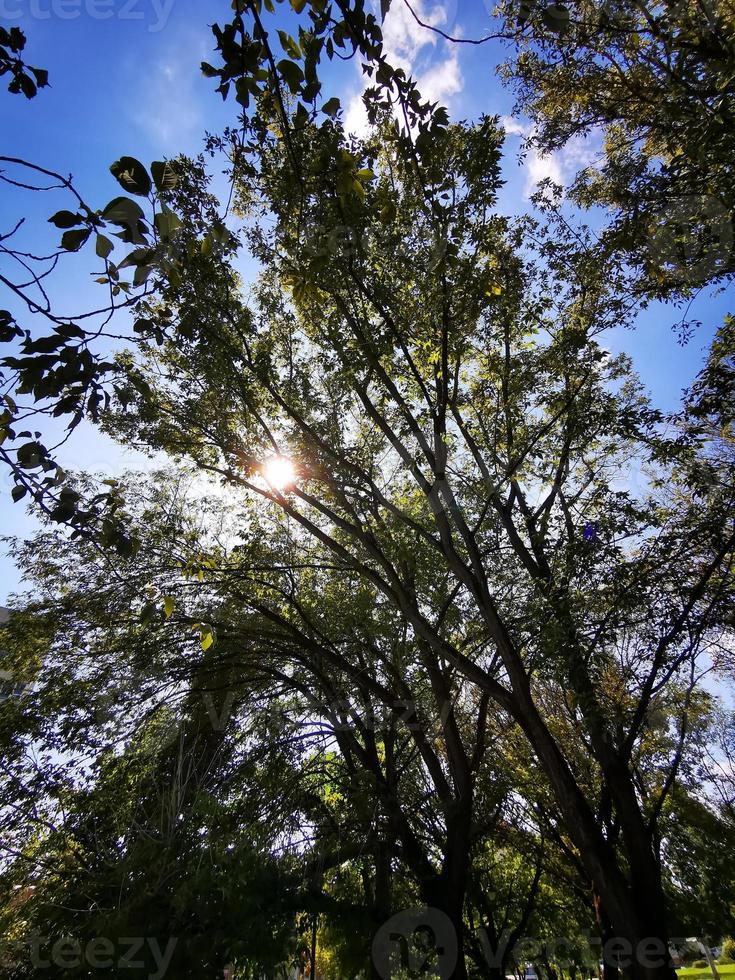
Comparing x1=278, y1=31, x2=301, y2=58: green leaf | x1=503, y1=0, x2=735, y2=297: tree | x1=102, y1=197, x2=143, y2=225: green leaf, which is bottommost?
x1=102, y1=197, x2=143, y2=225: green leaf

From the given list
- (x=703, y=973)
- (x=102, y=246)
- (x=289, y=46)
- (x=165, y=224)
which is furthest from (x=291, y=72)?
(x=703, y=973)

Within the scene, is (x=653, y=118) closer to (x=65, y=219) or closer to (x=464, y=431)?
(x=464, y=431)

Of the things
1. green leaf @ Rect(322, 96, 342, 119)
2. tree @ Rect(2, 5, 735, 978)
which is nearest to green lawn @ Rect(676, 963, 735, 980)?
tree @ Rect(2, 5, 735, 978)

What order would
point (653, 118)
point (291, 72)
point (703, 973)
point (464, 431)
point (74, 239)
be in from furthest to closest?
point (703, 973), point (464, 431), point (653, 118), point (291, 72), point (74, 239)

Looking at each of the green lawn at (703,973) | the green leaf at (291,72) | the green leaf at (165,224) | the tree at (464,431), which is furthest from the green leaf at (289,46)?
the green lawn at (703,973)

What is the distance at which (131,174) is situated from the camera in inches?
57.1

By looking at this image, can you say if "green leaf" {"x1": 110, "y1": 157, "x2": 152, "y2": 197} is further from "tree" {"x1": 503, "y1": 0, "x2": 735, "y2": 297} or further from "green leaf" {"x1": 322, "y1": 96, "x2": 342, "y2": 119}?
"tree" {"x1": 503, "y1": 0, "x2": 735, "y2": 297}

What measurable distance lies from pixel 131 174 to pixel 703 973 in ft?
132

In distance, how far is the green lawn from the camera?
23.0 meters

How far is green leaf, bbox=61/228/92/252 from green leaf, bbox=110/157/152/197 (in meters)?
0.18

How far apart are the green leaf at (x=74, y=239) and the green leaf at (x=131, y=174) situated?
18cm

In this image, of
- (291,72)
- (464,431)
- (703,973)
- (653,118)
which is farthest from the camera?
(703,973)

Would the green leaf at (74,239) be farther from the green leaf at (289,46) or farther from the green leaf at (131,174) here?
the green leaf at (289,46)

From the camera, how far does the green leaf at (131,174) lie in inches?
56.3
